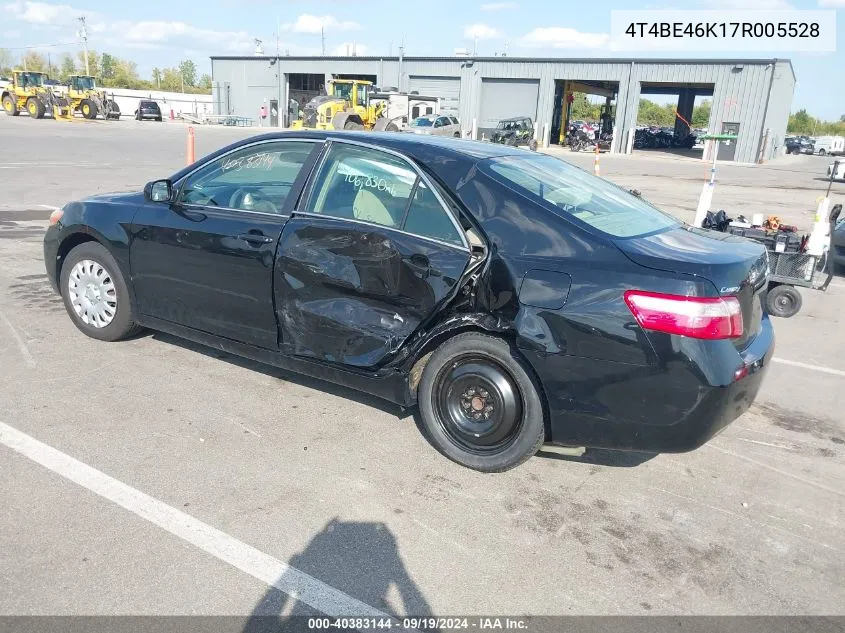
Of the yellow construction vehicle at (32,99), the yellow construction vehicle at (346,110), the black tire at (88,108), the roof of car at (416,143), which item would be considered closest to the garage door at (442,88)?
the yellow construction vehicle at (346,110)

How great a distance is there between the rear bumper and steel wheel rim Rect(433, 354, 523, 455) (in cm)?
22

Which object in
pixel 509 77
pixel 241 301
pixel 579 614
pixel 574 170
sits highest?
pixel 509 77

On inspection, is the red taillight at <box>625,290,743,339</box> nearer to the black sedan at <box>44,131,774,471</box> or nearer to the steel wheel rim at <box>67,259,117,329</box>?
the black sedan at <box>44,131,774,471</box>

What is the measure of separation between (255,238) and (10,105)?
47.1 meters

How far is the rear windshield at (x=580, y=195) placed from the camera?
3484 millimetres

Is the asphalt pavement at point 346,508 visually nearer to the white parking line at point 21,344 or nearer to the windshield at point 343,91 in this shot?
the white parking line at point 21,344

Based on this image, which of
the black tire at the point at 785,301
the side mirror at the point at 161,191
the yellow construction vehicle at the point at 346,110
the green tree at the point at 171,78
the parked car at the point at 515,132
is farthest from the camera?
the green tree at the point at 171,78

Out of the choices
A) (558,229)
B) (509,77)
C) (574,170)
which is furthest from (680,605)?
(509,77)

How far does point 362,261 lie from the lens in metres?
3.72

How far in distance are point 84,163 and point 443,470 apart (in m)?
18.1

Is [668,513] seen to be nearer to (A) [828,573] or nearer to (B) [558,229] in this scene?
(A) [828,573]

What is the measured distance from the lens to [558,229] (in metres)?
3.27

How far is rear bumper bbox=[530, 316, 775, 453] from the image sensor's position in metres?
2.99

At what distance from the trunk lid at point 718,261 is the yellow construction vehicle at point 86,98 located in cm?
4656
